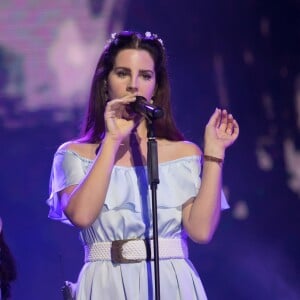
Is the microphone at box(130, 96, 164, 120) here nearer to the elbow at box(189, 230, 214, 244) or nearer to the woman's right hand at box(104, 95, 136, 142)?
the woman's right hand at box(104, 95, 136, 142)

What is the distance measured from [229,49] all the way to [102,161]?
4.84 ft

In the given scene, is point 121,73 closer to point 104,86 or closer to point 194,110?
point 104,86

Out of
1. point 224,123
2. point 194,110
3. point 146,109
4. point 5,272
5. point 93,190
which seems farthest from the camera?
point 194,110

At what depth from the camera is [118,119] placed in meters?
2.17

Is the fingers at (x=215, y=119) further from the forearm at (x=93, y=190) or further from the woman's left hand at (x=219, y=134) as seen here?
the forearm at (x=93, y=190)

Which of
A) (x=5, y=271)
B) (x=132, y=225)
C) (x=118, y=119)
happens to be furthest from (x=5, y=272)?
(x=118, y=119)

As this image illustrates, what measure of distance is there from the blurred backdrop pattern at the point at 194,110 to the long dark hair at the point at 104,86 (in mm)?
803

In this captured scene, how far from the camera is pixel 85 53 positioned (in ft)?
10.5

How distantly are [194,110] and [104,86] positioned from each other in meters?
1.03

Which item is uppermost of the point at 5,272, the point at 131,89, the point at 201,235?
the point at 131,89

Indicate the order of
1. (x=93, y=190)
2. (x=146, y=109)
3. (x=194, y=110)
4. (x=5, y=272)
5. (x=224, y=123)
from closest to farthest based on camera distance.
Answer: (x=146, y=109) < (x=93, y=190) < (x=224, y=123) < (x=5, y=272) < (x=194, y=110)

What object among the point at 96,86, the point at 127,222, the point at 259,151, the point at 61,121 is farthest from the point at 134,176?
the point at 259,151

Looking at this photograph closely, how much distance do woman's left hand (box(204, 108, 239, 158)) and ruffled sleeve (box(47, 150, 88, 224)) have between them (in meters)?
0.38

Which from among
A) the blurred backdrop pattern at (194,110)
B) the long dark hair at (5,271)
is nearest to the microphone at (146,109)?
the long dark hair at (5,271)
